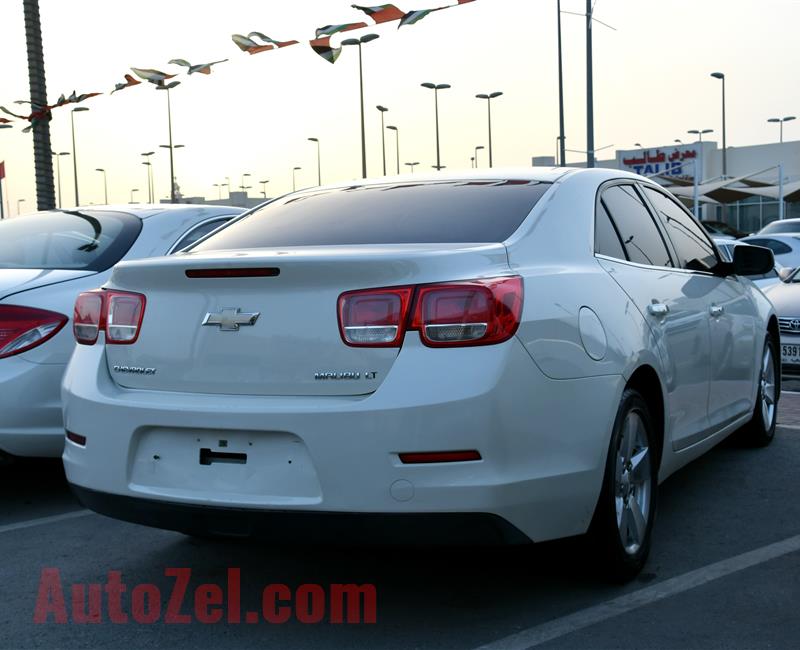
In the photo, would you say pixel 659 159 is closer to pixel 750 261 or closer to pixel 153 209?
pixel 750 261

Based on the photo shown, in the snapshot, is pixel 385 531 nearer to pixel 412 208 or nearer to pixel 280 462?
pixel 280 462

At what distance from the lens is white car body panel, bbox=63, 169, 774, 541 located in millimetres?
3244

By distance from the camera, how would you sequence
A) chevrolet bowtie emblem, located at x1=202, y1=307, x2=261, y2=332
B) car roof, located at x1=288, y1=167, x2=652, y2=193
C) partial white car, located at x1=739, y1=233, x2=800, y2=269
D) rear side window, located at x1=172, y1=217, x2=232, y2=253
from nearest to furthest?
1. chevrolet bowtie emblem, located at x1=202, y1=307, x2=261, y2=332
2. car roof, located at x1=288, y1=167, x2=652, y2=193
3. rear side window, located at x1=172, y1=217, x2=232, y2=253
4. partial white car, located at x1=739, y1=233, x2=800, y2=269

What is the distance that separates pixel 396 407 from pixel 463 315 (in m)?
0.34

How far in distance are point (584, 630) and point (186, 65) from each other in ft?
16.1

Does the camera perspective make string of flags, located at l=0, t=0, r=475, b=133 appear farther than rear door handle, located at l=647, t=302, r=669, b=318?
Yes

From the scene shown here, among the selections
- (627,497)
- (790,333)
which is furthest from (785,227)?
(627,497)

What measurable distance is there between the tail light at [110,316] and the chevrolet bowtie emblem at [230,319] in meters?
0.33

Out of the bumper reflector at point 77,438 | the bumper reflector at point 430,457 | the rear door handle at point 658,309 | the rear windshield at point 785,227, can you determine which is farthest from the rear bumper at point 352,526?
the rear windshield at point 785,227

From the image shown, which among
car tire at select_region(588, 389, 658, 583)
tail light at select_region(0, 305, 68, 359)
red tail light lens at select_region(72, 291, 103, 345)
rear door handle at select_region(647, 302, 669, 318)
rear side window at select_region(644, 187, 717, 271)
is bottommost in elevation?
car tire at select_region(588, 389, 658, 583)

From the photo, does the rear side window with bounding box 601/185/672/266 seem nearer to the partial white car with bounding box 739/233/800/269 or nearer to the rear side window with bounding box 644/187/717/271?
the rear side window with bounding box 644/187/717/271

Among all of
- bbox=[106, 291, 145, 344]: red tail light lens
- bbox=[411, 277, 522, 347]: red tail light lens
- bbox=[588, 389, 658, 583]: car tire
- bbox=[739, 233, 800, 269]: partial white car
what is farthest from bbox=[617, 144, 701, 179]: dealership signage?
bbox=[411, 277, 522, 347]: red tail light lens

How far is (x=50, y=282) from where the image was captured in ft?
17.2

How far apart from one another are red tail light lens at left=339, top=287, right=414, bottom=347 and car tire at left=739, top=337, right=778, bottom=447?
3449mm
